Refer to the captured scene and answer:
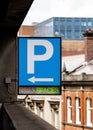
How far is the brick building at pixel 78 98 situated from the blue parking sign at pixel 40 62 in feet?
99.4

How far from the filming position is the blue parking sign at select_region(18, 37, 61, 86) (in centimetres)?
1424

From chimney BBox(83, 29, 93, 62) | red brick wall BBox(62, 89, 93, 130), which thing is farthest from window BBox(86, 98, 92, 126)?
chimney BBox(83, 29, 93, 62)

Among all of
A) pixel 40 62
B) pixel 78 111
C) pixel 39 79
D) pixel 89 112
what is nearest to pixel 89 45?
pixel 78 111

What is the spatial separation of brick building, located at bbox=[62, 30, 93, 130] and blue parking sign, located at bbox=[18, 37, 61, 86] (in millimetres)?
30294

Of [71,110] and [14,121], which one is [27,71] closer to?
[14,121]

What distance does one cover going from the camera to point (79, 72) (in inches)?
1972

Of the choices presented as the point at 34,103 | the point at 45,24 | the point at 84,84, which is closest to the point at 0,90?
the point at 84,84

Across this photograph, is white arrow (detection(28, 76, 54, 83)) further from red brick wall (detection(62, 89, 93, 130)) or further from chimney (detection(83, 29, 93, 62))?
chimney (detection(83, 29, 93, 62))

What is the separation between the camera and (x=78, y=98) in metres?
46.9

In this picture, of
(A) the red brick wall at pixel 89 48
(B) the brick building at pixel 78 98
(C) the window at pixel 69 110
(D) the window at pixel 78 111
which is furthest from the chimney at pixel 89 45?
(D) the window at pixel 78 111

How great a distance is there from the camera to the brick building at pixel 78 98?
45.2 metres

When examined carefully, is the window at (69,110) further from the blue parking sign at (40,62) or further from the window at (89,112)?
the blue parking sign at (40,62)

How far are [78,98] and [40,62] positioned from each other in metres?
32.6

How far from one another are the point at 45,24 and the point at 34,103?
4602 inches
